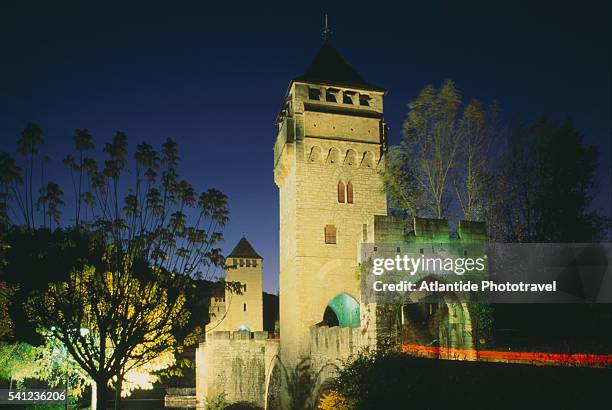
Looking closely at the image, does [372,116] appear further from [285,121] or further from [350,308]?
[350,308]

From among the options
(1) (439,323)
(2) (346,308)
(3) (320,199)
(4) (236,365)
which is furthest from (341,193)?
(4) (236,365)

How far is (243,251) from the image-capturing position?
49125mm

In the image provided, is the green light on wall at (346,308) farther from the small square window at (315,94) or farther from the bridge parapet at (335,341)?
the small square window at (315,94)

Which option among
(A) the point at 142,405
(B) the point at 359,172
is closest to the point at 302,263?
(B) the point at 359,172

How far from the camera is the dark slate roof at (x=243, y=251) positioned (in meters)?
48.5

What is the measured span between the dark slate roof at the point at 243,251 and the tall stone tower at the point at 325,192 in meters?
21.6

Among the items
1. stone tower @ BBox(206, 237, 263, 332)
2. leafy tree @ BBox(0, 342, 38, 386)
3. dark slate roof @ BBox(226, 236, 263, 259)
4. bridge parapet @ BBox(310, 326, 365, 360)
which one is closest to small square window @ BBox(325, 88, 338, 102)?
bridge parapet @ BBox(310, 326, 365, 360)

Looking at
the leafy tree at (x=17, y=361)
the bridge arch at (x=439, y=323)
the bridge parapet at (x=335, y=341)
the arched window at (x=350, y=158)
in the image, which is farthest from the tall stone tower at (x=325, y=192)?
the leafy tree at (x=17, y=361)

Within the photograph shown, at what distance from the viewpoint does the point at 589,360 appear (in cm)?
1256

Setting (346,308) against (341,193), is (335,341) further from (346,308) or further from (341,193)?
(341,193)

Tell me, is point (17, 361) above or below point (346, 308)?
below

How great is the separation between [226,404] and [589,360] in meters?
22.1

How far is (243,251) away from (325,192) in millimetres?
24836

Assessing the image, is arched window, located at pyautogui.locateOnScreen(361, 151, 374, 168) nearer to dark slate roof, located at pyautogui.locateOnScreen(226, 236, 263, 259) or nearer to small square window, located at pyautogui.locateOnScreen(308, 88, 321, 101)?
small square window, located at pyautogui.locateOnScreen(308, 88, 321, 101)
